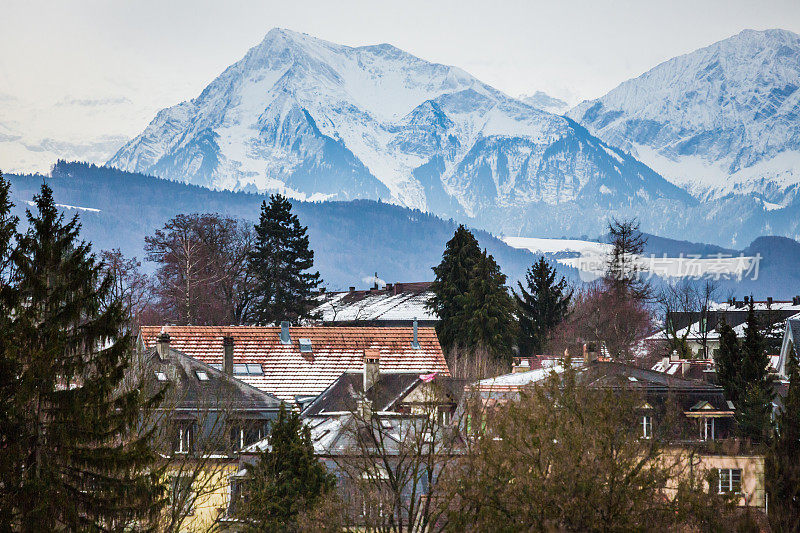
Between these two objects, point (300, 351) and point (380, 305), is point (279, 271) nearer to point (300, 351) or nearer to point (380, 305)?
point (300, 351)

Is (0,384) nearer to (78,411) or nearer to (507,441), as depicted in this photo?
(78,411)

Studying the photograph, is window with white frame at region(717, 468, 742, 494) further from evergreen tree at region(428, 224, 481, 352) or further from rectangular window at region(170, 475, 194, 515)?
evergreen tree at region(428, 224, 481, 352)

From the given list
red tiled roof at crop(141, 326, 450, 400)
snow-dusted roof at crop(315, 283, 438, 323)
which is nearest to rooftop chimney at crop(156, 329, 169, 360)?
red tiled roof at crop(141, 326, 450, 400)

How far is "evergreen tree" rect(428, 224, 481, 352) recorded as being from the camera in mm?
65438

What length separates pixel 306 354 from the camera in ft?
173

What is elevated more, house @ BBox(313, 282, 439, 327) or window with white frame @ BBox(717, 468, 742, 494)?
house @ BBox(313, 282, 439, 327)

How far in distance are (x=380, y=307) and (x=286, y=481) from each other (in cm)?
8548

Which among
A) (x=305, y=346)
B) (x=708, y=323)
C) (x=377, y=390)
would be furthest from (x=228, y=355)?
(x=708, y=323)

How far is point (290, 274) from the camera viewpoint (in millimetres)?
78688

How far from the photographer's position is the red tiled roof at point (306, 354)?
2010 inches

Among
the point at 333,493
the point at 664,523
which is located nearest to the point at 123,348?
the point at 333,493

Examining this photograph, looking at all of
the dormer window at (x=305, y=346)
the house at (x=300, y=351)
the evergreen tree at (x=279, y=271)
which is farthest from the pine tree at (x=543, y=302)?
the dormer window at (x=305, y=346)

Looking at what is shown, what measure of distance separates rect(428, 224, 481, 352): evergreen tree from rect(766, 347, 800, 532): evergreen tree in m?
32.1

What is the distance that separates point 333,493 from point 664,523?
27.1ft
